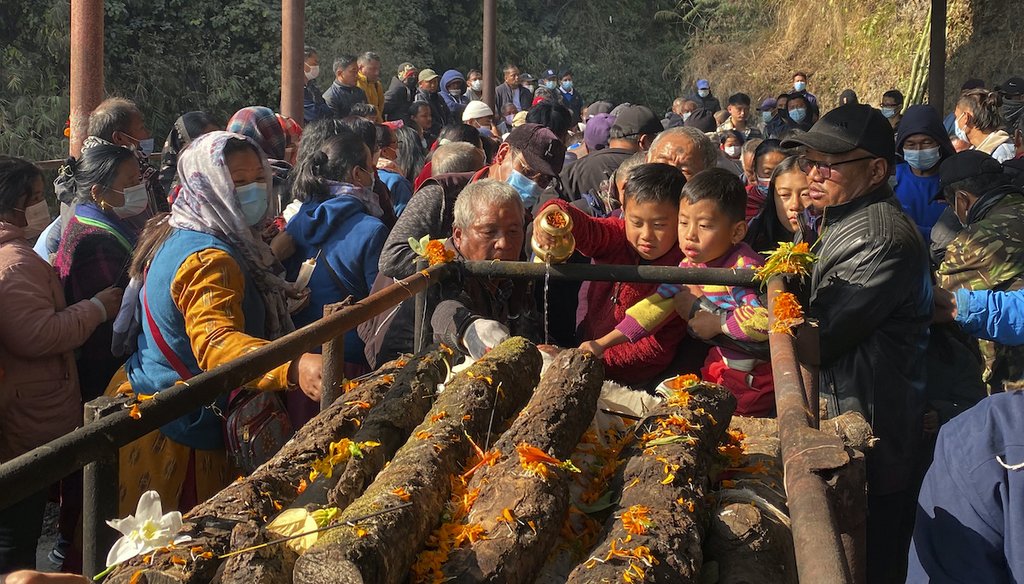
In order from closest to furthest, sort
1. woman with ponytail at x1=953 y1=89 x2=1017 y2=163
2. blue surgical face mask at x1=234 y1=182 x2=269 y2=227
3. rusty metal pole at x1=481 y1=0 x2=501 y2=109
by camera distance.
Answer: blue surgical face mask at x1=234 y1=182 x2=269 y2=227, woman with ponytail at x1=953 y1=89 x2=1017 y2=163, rusty metal pole at x1=481 y1=0 x2=501 y2=109

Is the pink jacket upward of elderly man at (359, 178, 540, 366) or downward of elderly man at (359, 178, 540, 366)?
downward

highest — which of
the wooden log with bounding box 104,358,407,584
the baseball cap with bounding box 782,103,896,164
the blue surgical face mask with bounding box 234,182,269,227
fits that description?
the baseball cap with bounding box 782,103,896,164

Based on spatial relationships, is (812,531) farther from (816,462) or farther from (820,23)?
(820,23)

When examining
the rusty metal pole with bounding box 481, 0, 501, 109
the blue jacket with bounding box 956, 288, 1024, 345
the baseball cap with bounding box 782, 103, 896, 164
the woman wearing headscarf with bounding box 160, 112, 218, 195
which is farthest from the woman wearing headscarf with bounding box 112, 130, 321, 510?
the rusty metal pole with bounding box 481, 0, 501, 109

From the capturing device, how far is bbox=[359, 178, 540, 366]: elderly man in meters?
3.74

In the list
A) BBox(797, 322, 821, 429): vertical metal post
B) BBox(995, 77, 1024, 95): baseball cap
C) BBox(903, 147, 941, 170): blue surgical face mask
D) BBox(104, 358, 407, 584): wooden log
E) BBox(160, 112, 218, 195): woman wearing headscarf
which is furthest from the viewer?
BBox(995, 77, 1024, 95): baseball cap

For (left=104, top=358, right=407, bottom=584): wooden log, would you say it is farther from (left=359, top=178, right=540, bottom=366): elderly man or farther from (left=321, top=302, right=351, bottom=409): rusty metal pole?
(left=359, top=178, right=540, bottom=366): elderly man

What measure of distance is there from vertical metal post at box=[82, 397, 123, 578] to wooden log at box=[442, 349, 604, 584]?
833 mm

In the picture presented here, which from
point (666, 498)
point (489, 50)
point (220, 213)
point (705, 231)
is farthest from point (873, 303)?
point (489, 50)

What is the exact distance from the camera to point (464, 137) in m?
8.33

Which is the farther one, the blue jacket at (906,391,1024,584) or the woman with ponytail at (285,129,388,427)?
the woman with ponytail at (285,129,388,427)

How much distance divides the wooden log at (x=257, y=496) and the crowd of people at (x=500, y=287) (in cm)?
40

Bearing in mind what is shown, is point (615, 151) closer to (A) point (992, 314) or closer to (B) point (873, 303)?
(A) point (992, 314)

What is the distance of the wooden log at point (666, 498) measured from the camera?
211 centimetres
